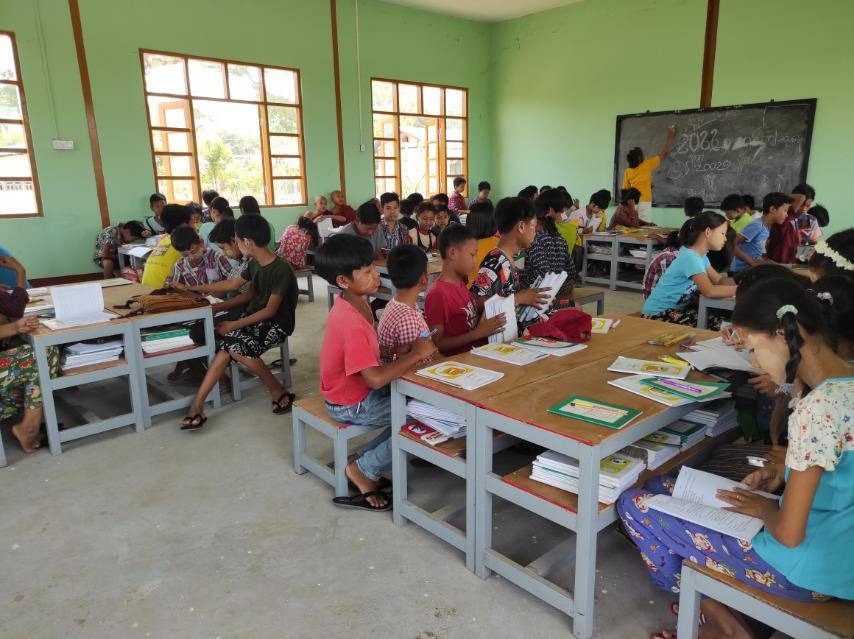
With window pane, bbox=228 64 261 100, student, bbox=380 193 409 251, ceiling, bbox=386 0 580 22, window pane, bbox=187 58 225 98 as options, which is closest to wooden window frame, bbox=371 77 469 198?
ceiling, bbox=386 0 580 22

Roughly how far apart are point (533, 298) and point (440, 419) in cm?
93

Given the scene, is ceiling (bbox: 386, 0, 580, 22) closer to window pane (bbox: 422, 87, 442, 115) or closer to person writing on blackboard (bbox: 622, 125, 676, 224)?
window pane (bbox: 422, 87, 442, 115)

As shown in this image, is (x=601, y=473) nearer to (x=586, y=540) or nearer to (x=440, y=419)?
(x=586, y=540)

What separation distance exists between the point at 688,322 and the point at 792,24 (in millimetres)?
6091

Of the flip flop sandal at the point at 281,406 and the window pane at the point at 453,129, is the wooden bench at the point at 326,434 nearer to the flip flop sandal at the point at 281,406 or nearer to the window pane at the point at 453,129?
the flip flop sandal at the point at 281,406

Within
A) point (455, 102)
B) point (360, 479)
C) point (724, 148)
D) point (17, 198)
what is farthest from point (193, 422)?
point (455, 102)

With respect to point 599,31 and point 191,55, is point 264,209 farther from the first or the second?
point 599,31

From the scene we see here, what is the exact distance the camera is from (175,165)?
8.41 meters

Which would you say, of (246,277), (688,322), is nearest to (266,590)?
(246,277)

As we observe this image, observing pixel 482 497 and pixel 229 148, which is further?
pixel 229 148

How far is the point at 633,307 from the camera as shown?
20.7 feet

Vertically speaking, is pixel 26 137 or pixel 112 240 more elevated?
pixel 26 137

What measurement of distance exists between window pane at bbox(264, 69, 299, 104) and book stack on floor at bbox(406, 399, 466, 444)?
8.02m

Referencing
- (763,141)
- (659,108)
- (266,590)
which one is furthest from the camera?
(659,108)
